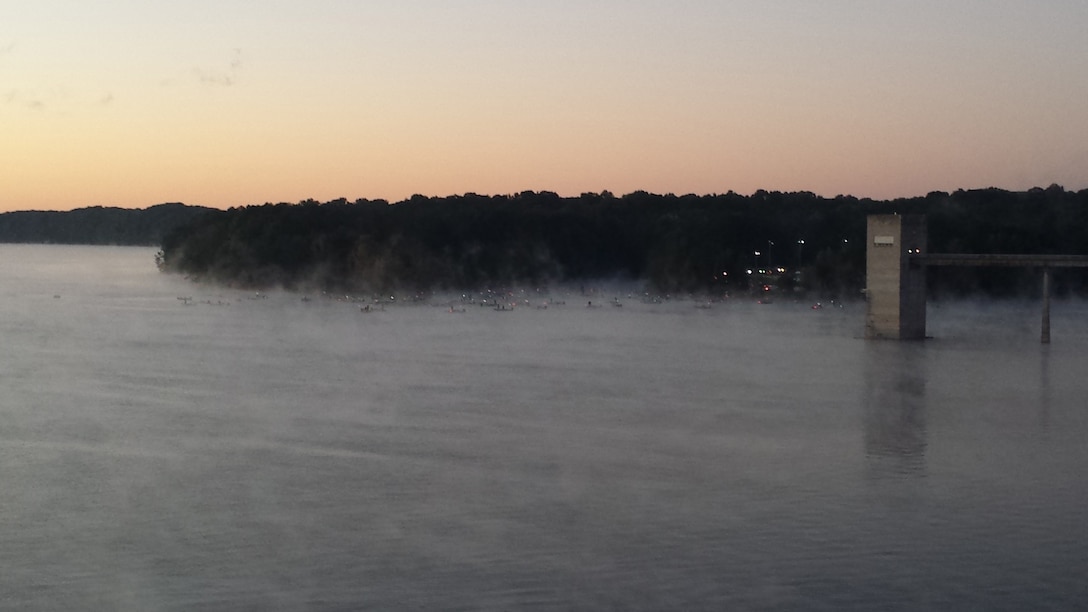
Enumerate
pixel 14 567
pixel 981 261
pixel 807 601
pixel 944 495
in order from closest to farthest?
pixel 807 601 → pixel 14 567 → pixel 944 495 → pixel 981 261

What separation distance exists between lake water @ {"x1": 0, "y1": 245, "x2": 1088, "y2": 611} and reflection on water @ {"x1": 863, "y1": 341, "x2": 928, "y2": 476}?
0.56 feet

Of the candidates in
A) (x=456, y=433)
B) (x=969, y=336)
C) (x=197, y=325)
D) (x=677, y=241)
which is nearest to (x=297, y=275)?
(x=677, y=241)

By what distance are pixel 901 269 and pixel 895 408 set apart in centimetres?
2627

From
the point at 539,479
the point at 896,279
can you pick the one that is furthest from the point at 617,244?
the point at 539,479

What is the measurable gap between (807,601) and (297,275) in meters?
107

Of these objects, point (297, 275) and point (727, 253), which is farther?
point (297, 275)

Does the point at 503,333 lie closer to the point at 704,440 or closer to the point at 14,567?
the point at 704,440

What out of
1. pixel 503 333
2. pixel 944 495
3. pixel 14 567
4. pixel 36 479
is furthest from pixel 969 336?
pixel 14 567

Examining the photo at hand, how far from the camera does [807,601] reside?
674 inches

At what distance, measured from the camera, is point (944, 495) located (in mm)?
24188

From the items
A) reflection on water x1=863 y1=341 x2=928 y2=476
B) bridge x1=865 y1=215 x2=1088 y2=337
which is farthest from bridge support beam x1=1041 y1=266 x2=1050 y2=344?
reflection on water x1=863 y1=341 x2=928 y2=476

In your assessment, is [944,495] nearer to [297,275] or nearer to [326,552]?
[326,552]

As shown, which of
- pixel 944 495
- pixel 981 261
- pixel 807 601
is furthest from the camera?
pixel 981 261

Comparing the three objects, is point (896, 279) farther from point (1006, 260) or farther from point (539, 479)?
point (539, 479)
